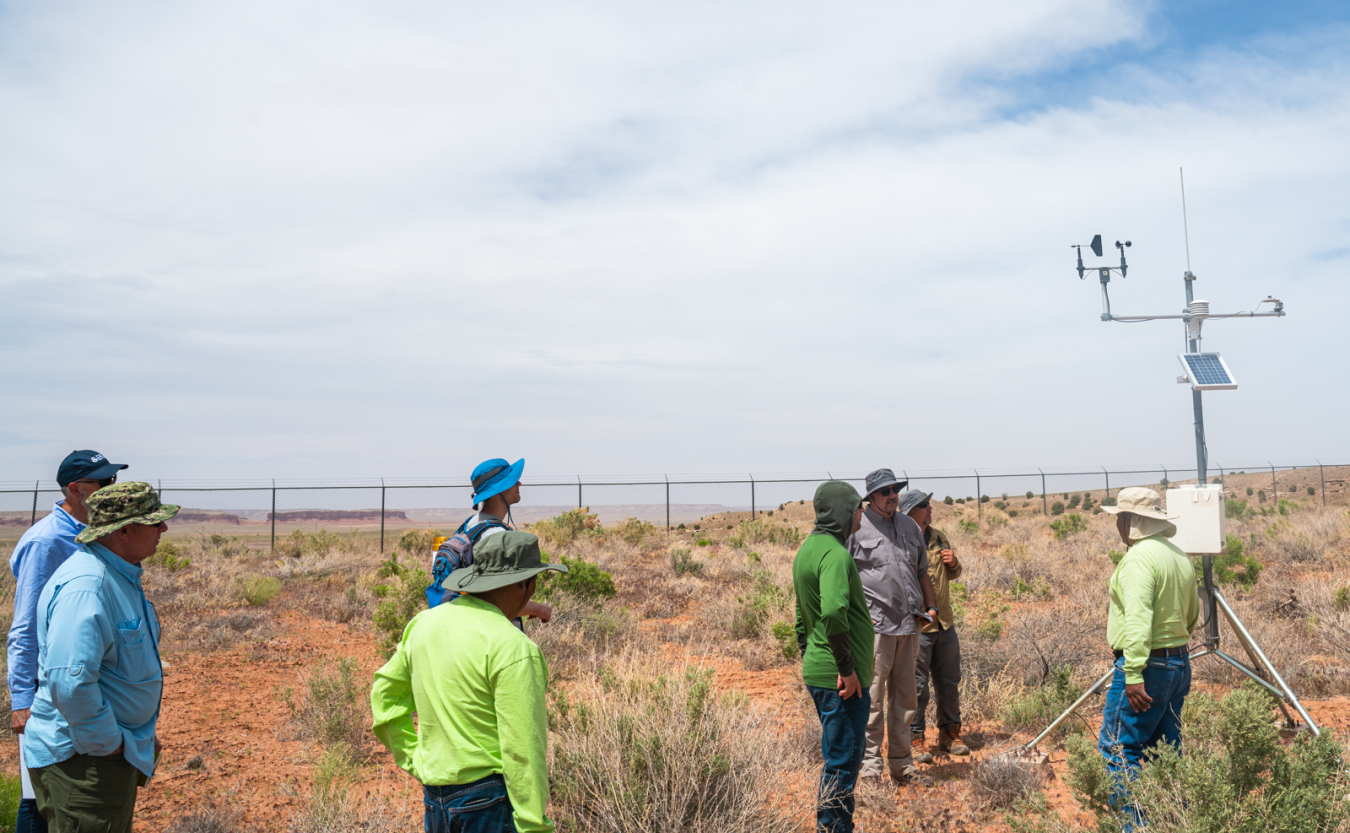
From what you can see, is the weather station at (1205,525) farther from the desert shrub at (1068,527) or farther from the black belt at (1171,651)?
the desert shrub at (1068,527)

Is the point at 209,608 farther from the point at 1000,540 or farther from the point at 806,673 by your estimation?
the point at 1000,540

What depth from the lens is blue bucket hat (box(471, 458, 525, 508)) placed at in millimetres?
4406

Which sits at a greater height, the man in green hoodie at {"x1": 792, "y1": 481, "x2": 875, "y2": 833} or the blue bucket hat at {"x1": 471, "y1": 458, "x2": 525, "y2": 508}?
the blue bucket hat at {"x1": 471, "y1": 458, "x2": 525, "y2": 508}

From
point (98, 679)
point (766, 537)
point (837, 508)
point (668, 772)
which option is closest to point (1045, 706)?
point (837, 508)

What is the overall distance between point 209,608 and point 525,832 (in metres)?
13.2

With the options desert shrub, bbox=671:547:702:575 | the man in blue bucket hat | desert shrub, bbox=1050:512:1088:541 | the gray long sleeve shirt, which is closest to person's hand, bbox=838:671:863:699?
the gray long sleeve shirt

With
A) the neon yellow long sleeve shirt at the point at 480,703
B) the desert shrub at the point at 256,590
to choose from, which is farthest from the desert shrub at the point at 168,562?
the neon yellow long sleeve shirt at the point at 480,703

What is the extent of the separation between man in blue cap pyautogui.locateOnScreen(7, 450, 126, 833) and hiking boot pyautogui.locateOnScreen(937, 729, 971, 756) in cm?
552

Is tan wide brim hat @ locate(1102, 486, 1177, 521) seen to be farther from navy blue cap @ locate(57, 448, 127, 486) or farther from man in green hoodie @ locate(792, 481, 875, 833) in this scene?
navy blue cap @ locate(57, 448, 127, 486)

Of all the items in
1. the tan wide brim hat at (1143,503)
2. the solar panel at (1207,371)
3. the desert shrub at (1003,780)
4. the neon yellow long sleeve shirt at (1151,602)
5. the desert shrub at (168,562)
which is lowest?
the desert shrub at (1003,780)

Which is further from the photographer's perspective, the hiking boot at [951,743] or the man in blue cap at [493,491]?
the hiking boot at [951,743]

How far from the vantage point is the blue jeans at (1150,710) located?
418 cm

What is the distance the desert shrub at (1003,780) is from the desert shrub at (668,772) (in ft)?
4.86

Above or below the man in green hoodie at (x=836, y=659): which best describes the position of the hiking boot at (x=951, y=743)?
below
